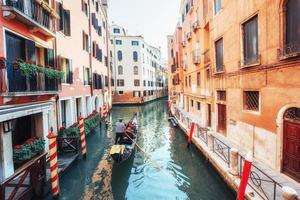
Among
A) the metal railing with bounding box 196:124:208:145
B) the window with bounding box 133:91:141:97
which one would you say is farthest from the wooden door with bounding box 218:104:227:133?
the window with bounding box 133:91:141:97

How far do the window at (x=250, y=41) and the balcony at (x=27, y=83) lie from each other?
335 inches

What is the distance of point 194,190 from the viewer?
788 centimetres

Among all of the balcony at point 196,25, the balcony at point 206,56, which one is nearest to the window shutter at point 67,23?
the balcony at point 206,56

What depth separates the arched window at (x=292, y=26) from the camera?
6355mm

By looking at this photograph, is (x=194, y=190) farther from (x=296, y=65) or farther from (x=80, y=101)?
(x=80, y=101)

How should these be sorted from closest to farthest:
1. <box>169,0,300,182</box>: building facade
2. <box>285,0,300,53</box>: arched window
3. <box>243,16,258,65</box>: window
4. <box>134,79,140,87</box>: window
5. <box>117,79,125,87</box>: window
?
<box>285,0,300,53</box>: arched window < <box>169,0,300,182</box>: building facade < <box>243,16,258,65</box>: window < <box>117,79,125,87</box>: window < <box>134,79,140,87</box>: window

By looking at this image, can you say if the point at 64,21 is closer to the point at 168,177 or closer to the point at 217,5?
the point at 217,5

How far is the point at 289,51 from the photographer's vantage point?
659 centimetres

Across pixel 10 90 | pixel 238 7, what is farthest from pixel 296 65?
pixel 10 90

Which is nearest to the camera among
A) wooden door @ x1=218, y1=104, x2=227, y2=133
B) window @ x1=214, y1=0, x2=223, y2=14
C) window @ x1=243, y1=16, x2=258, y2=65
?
window @ x1=243, y1=16, x2=258, y2=65

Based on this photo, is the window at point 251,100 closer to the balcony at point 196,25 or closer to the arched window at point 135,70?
the balcony at point 196,25

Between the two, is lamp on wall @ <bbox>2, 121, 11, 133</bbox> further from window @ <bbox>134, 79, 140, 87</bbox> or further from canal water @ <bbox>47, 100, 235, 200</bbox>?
window @ <bbox>134, 79, 140, 87</bbox>

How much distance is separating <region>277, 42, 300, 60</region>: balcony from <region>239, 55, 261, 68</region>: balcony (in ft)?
3.94

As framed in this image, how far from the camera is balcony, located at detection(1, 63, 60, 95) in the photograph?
23.1ft
